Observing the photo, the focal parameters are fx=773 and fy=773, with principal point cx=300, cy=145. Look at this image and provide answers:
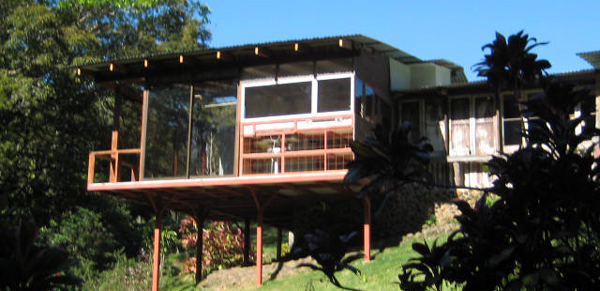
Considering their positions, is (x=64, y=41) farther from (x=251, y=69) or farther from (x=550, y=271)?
(x=550, y=271)

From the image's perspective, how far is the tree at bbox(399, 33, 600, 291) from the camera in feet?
12.8

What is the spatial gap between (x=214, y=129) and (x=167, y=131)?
1.22 m

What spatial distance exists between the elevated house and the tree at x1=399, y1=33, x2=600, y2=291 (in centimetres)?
1211

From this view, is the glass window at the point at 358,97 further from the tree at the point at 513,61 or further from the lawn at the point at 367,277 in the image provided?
the tree at the point at 513,61

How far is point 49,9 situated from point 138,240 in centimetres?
795

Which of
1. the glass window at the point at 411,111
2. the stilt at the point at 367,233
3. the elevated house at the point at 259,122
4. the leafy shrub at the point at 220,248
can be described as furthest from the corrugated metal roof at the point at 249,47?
the leafy shrub at the point at 220,248

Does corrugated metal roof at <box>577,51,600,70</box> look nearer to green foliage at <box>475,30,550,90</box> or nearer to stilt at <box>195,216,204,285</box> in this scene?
stilt at <box>195,216,204,285</box>

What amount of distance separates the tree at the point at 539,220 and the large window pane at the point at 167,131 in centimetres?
1427

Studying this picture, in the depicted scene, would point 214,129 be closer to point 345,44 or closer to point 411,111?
point 345,44

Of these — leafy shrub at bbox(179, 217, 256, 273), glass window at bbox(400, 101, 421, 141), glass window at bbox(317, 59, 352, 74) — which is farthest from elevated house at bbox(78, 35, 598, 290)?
leafy shrub at bbox(179, 217, 256, 273)

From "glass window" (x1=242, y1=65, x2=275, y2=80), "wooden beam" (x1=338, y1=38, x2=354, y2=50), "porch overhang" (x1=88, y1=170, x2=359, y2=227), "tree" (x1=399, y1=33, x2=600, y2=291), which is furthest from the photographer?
"glass window" (x1=242, y1=65, x2=275, y2=80)

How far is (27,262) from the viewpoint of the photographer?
12.0 ft

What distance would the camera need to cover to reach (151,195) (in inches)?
752

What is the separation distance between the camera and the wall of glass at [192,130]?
17875 mm
